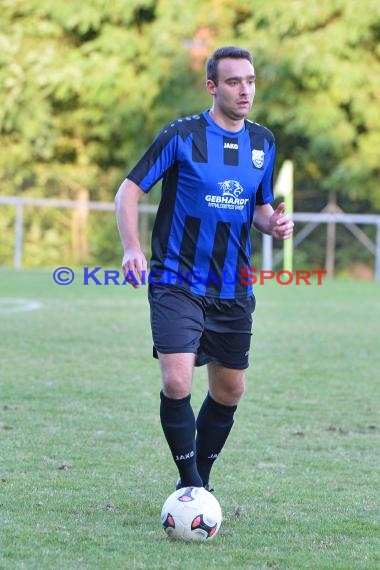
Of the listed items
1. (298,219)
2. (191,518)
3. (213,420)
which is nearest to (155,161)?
(213,420)

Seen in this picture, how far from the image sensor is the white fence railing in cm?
2902

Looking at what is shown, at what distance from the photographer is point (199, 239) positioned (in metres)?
5.18

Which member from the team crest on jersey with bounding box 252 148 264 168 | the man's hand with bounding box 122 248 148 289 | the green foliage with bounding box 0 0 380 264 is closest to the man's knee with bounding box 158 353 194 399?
the man's hand with bounding box 122 248 148 289

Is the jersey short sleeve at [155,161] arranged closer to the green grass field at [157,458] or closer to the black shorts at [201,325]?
the black shorts at [201,325]

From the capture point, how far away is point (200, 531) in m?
4.80

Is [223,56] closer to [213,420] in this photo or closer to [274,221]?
[274,221]

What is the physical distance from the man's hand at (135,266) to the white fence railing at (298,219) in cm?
2355

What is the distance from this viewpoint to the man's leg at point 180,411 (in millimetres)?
4949

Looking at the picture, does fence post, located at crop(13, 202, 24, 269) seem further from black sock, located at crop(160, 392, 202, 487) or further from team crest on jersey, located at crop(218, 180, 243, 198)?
black sock, located at crop(160, 392, 202, 487)

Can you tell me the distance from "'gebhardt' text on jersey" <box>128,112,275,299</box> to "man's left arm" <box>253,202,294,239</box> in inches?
8.9

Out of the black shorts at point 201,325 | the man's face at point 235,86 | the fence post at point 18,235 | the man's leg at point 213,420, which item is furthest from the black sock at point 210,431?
the fence post at point 18,235

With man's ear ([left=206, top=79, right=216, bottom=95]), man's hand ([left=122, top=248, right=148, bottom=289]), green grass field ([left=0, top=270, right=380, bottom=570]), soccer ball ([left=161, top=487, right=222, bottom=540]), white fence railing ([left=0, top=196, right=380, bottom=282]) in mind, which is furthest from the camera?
white fence railing ([left=0, top=196, right=380, bottom=282])

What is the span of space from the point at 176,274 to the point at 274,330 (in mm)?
9837

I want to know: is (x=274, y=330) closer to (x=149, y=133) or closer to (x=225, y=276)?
(x=225, y=276)
